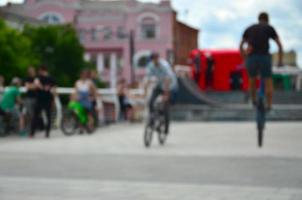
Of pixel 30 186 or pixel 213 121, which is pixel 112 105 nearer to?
pixel 213 121

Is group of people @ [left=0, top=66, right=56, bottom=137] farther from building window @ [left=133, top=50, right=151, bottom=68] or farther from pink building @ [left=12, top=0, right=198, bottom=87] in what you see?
pink building @ [left=12, top=0, right=198, bottom=87]

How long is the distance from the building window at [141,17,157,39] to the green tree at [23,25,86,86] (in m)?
10.6

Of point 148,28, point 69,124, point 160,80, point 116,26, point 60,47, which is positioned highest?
point 116,26

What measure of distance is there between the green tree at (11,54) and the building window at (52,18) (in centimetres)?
1611

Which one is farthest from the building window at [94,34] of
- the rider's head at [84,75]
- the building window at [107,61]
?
the rider's head at [84,75]

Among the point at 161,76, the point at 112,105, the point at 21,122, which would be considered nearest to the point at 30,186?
the point at 161,76

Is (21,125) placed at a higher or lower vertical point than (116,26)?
lower

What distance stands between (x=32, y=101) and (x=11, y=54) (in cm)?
5892

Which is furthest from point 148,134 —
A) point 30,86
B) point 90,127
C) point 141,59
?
→ point 141,59

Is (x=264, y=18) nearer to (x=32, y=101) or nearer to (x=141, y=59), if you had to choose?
(x=32, y=101)

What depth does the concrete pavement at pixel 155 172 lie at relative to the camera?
6.61 m

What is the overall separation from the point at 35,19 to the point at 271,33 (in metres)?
80.1

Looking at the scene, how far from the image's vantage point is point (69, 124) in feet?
61.4

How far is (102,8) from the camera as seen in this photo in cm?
9450
